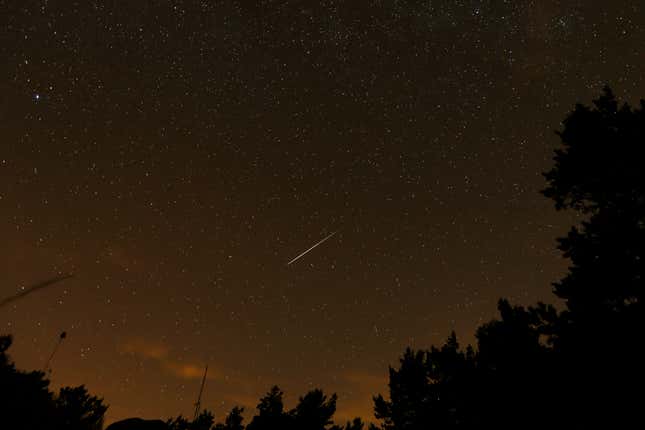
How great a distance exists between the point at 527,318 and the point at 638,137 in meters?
5.11

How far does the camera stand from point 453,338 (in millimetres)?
21859

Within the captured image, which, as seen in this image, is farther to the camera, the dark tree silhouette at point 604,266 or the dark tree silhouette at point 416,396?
the dark tree silhouette at point 416,396

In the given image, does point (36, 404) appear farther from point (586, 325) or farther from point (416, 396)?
point (586, 325)

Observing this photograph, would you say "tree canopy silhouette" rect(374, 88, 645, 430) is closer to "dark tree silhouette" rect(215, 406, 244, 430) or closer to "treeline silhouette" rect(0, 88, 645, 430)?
"treeline silhouette" rect(0, 88, 645, 430)

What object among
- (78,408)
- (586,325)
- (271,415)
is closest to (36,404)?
(78,408)

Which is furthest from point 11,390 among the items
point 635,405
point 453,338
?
point 635,405

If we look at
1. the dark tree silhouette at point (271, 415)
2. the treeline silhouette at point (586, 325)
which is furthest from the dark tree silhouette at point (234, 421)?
the treeline silhouette at point (586, 325)

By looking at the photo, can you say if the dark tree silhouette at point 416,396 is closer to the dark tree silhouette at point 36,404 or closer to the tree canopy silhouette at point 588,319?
the tree canopy silhouette at point 588,319

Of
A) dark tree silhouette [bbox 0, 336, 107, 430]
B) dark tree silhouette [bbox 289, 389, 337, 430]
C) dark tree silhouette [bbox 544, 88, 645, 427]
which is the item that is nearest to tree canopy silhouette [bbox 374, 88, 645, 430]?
dark tree silhouette [bbox 544, 88, 645, 427]

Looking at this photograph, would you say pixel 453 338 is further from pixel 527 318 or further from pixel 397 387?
pixel 527 318

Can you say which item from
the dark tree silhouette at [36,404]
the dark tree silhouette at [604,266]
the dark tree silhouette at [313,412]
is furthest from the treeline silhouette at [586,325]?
the dark tree silhouette at [36,404]

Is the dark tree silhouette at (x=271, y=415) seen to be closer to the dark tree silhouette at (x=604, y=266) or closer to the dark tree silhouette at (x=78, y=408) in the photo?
the dark tree silhouette at (x=78, y=408)

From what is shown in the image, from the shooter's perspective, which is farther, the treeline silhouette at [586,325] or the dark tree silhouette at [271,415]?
the dark tree silhouette at [271,415]

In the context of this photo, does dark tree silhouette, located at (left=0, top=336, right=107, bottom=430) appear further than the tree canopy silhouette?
Yes
